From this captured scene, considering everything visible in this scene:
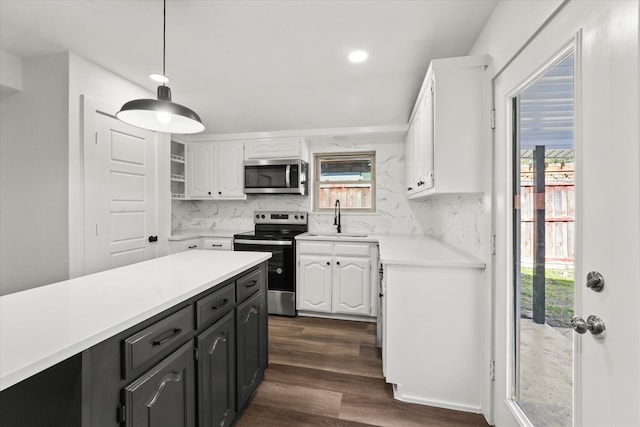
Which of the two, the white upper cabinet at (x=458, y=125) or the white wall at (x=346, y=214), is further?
the white wall at (x=346, y=214)

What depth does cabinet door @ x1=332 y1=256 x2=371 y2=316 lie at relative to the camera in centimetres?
313

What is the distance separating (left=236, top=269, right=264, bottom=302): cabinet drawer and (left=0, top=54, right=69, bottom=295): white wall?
4.76 feet

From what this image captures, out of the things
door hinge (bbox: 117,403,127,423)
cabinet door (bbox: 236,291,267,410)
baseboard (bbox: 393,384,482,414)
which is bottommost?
baseboard (bbox: 393,384,482,414)

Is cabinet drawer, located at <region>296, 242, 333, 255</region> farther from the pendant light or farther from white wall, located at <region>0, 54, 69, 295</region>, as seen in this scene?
white wall, located at <region>0, 54, 69, 295</region>

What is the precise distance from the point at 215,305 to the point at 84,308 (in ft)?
1.72

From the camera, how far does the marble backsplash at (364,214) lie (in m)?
3.61

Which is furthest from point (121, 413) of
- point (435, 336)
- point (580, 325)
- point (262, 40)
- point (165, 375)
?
point (262, 40)

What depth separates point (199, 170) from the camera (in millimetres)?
3881

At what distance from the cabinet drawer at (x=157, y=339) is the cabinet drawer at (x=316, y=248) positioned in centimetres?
214

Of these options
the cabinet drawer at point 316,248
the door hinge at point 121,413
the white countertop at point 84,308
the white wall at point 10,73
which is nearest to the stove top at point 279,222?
the cabinet drawer at point 316,248

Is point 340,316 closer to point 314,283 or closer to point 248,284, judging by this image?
point 314,283

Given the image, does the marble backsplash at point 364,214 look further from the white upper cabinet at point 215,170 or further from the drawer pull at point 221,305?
the drawer pull at point 221,305

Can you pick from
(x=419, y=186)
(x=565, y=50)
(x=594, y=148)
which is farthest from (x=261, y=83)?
(x=594, y=148)

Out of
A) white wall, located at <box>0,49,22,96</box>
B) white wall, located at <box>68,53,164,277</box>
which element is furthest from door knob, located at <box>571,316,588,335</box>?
white wall, located at <box>0,49,22,96</box>
